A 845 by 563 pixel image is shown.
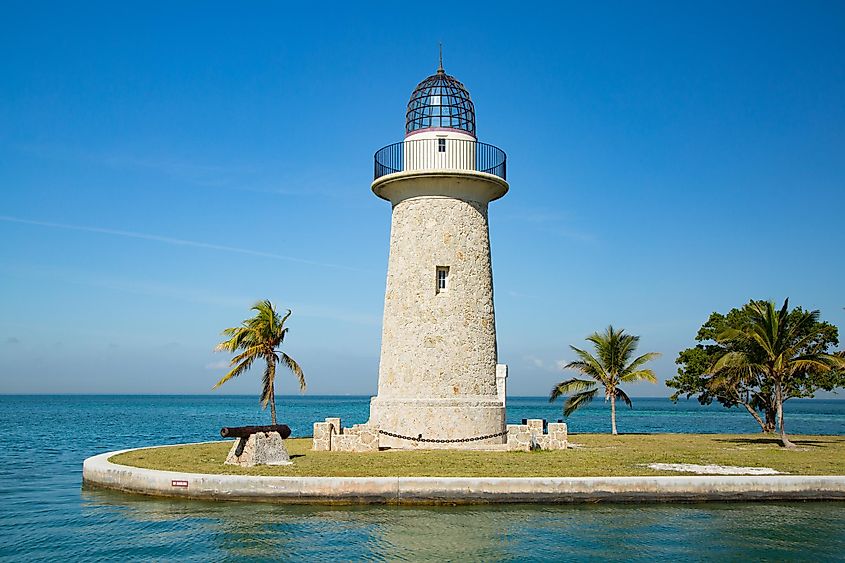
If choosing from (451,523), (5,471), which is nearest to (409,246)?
(451,523)

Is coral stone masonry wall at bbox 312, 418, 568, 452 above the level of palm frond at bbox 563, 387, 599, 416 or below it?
below

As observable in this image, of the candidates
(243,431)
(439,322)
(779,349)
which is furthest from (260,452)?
(779,349)

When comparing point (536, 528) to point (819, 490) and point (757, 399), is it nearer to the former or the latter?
point (819, 490)

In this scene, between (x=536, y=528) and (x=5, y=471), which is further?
(x=5, y=471)

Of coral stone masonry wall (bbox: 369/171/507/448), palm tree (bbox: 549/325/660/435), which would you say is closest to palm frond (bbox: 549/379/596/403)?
palm tree (bbox: 549/325/660/435)

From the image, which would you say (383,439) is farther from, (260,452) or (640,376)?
(640,376)

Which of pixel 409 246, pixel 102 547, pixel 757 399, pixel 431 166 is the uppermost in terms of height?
pixel 431 166

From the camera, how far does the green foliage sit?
2439 cm

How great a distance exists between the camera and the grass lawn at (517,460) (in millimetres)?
17594

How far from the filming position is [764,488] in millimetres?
16094

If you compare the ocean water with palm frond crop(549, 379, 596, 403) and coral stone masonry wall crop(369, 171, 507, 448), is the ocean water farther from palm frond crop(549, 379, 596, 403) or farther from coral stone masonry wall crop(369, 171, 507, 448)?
palm frond crop(549, 379, 596, 403)

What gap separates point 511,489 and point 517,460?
4388 millimetres

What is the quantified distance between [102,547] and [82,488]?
6.75 meters

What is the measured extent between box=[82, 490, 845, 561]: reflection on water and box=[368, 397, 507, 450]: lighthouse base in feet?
24.9
